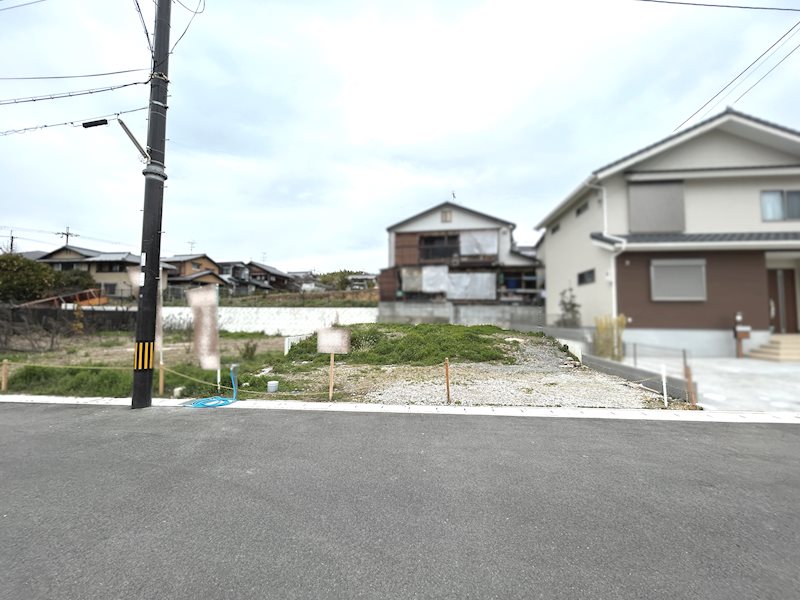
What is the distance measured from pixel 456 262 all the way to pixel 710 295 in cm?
1308

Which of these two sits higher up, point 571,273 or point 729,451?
point 571,273

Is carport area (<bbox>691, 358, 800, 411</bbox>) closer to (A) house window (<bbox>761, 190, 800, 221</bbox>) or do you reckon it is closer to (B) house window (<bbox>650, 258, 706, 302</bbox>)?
(B) house window (<bbox>650, 258, 706, 302</bbox>)

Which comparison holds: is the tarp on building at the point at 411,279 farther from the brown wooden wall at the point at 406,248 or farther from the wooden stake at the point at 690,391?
the wooden stake at the point at 690,391

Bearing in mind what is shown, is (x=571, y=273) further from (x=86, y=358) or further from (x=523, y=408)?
(x=86, y=358)

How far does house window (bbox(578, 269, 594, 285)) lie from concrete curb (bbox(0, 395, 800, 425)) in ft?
26.0

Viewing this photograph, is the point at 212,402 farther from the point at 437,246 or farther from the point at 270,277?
the point at 270,277

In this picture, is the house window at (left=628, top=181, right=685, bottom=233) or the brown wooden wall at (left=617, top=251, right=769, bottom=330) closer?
the brown wooden wall at (left=617, top=251, right=769, bottom=330)

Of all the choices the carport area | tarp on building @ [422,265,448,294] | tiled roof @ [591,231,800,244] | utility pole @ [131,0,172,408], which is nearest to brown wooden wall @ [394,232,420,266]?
tarp on building @ [422,265,448,294]

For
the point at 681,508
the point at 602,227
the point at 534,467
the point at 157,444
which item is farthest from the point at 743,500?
the point at 602,227

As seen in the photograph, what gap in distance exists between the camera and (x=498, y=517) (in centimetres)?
259

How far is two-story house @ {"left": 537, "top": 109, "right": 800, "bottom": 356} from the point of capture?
10.9 m

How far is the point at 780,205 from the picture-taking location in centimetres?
Result: 1143

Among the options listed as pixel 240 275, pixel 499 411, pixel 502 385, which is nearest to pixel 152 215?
pixel 499 411

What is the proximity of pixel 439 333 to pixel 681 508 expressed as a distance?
9639 millimetres
